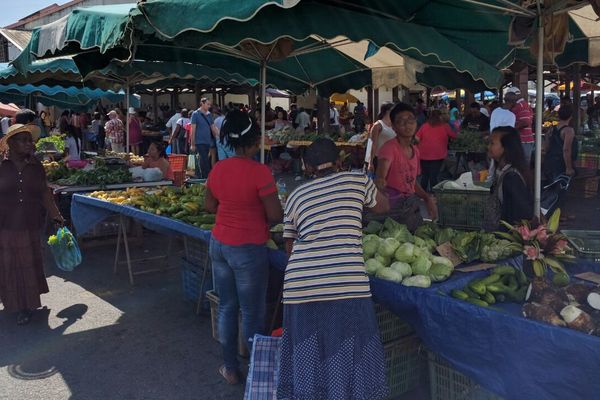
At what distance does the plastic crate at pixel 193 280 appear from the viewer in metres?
5.41

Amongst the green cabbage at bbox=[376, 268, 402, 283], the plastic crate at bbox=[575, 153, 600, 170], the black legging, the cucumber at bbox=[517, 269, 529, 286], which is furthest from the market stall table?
the plastic crate at bbox=[575, 153, 600, 170]

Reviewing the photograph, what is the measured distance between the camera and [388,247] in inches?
142

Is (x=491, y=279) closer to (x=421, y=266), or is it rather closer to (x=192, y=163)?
(x=421, y=266)

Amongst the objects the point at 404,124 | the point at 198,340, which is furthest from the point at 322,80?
the point at 198,340

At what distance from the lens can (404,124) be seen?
16.0ft

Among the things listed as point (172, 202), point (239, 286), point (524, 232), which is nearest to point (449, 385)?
point (524, 232)

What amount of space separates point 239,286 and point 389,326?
1.03 metres

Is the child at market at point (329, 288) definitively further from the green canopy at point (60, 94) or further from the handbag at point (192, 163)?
the handbag at point (192, 163)

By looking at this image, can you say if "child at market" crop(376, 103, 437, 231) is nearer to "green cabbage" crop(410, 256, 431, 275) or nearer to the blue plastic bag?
"green cabbage" crop(410, 256, 431, 275)

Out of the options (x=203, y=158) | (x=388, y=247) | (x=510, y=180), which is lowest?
(x=388, y=247)

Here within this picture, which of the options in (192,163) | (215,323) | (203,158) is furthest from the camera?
(192,163)

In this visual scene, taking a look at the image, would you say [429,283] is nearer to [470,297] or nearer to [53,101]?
[470,297]

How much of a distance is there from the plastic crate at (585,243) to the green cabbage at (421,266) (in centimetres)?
107

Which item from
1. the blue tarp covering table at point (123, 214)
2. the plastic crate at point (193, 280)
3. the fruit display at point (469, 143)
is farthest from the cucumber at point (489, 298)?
the fruit display at point (469, 143)
